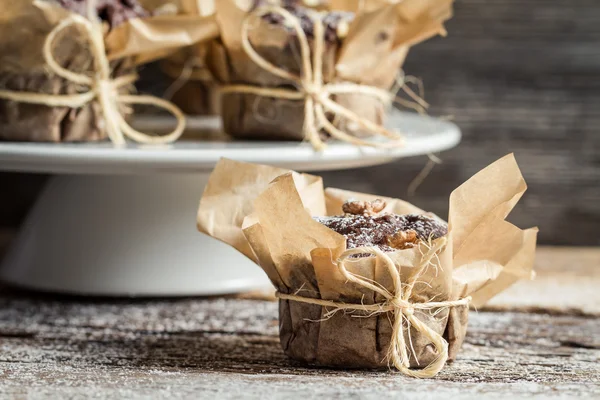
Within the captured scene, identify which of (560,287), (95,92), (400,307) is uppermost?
(95,92)

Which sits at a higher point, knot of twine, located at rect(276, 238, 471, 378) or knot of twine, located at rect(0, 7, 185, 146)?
knot of twine, located at rect(0, 7, 185, 146)

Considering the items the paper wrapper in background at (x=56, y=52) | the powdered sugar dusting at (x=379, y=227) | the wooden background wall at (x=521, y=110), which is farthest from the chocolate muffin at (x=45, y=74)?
the wooden background wall at (x=521, y=110)

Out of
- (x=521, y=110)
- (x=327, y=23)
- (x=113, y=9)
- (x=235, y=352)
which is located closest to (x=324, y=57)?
(x=327, y=23)

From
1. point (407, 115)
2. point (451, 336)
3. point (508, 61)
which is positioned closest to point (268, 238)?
point (451, 336)

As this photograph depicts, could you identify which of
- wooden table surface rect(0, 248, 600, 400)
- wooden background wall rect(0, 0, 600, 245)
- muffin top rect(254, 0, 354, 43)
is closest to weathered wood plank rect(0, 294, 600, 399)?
wooden table surface rect(0, 248, 600, 400)

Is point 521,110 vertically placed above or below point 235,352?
above

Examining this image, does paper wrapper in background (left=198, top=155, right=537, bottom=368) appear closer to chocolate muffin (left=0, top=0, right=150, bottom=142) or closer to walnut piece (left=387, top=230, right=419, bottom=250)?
walnut piece (left=387, top=230, right=419, bottom=250)

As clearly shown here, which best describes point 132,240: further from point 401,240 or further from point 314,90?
point 401,240
